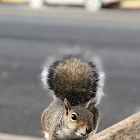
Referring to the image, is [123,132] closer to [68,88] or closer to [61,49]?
[68,88]

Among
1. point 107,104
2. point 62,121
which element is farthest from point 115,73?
point 62,121

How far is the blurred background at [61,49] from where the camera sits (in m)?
4.29

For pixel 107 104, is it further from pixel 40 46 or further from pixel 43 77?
pixel 40 46

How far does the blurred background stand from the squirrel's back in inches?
9.1


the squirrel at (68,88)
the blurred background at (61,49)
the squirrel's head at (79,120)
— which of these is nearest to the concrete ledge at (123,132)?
the squirrel at (68,88)

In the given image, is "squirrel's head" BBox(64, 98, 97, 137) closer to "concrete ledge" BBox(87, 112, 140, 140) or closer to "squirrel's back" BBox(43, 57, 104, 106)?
"squirrel's back" BBox(43, 57, 104, 106)

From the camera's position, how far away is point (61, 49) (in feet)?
7.85

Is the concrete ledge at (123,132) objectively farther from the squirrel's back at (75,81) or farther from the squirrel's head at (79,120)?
the squirrel's head at (79,120)

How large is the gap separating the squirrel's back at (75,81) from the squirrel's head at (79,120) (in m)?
0.23

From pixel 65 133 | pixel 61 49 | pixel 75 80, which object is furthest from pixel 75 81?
pixel 61 49

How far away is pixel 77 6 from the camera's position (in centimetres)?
1302

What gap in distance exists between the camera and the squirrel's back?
1.87 m

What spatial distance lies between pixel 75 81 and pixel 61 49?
0.57 meters

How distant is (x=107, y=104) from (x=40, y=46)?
3.34 meters
